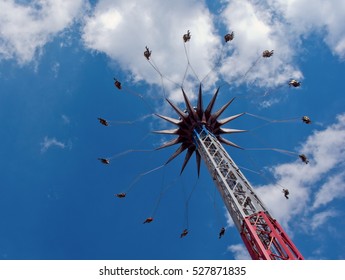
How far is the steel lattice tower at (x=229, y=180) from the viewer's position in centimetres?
1816

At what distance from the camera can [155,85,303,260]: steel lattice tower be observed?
18.2 meters

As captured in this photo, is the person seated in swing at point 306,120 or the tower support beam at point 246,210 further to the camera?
the person seated in swing at point 306,120

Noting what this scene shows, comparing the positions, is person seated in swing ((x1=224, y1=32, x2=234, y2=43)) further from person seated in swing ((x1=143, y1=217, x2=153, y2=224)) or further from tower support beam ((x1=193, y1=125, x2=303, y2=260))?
person seated in swing ((x1=143, y1=217, x2=153, y2=224))

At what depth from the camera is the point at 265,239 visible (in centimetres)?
1866

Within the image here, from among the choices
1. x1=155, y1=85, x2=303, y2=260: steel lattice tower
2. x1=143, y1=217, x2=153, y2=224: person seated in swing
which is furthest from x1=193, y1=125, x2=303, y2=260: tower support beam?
x1=143, y1=217, x2=153, y2=224: person seated in swing

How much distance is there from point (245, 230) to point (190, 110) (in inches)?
487

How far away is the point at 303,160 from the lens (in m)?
27.9

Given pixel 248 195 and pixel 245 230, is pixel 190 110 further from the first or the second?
pixel 245 230

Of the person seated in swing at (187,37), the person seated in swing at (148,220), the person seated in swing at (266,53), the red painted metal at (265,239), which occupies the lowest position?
the red painted metal at (265,239)

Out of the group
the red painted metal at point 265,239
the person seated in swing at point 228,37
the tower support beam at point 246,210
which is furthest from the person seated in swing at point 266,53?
the red painted metal at point 265,239

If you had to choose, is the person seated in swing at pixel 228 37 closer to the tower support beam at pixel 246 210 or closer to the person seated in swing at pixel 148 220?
the tower support beam at pixel 246 210

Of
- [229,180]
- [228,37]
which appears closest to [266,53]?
[228,37]

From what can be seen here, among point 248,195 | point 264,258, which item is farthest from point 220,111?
point 264,258
